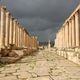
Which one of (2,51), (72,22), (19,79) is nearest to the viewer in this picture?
(19,79)

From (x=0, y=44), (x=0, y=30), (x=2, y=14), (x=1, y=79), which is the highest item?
(x=2, y=14)

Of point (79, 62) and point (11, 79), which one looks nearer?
point (11, 79)

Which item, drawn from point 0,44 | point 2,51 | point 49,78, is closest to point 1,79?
point 49,78

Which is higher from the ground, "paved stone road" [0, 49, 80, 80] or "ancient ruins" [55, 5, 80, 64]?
"ancient ruins" [55, 5, 80, 64]

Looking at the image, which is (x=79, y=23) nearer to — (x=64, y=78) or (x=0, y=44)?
(x=0, y=44)

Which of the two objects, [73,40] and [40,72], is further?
[73,40]

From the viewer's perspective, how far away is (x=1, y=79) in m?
8.58

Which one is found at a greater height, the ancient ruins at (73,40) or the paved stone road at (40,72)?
the ancient ruins at (73,40)

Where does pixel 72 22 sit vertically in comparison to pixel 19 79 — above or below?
above

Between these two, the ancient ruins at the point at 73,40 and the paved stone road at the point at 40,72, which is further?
the ancient ruins at the point at 73,40

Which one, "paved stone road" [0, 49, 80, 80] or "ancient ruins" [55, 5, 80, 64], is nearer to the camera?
"paved stone road" [0, 49, 80, 80]

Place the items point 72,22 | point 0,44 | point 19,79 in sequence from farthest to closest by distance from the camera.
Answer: point 72,22 < point 0,44 < point 19,79

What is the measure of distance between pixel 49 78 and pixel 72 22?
23177 millimetres

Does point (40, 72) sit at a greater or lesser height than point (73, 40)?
lesser
